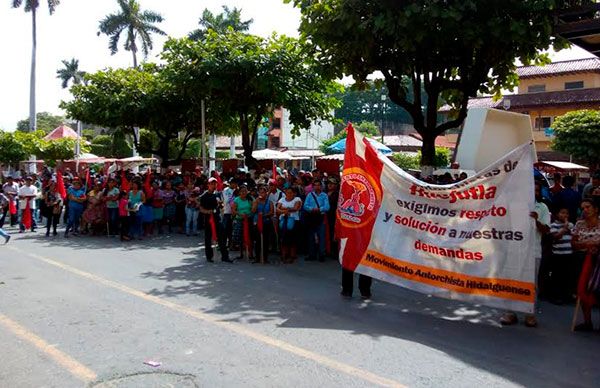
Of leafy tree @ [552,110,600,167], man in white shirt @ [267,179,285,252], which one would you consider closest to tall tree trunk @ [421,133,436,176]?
man in white shirt @ [267,179,285,252]

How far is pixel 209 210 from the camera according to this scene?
37.1 feet

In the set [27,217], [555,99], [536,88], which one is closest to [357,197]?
[27,217]

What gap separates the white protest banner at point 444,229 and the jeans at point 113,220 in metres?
8.37

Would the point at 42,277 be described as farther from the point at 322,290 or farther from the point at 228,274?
the point at 322,290

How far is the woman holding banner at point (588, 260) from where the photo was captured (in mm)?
6527

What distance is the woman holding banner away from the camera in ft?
21.4

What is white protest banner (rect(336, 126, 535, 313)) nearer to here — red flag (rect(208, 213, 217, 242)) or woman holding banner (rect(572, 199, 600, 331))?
woman holding banner (rect(572, 199, 600, 331))

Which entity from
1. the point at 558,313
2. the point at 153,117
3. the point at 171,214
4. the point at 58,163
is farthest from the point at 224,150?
the point at 558,313

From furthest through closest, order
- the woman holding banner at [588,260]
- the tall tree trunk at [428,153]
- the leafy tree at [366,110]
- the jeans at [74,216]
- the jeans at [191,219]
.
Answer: the leafy tree at [366,110]
the jeans at [191,219]
the jeans at [74,216]
the tall tree trunk at [428,153]
the woman holding banner at [588,260]

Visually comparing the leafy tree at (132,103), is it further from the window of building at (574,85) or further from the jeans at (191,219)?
the window of building at (574,85)

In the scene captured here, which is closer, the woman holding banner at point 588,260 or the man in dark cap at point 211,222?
the woman holding banner at point 588,260

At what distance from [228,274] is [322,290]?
1.99 meters

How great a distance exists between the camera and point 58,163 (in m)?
35.3

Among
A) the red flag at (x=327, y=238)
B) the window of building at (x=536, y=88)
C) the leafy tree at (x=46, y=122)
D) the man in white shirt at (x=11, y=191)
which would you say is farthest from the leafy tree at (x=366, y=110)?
the red flag at (x=327, y=238)
